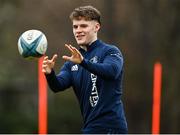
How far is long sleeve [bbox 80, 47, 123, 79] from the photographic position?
6801mm

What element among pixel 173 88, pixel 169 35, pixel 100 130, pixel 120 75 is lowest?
pixel 173 88

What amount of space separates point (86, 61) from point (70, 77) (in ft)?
2.03

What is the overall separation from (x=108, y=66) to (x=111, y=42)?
12978 millimetres

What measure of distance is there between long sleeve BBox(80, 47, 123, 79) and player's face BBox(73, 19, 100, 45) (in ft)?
0.81

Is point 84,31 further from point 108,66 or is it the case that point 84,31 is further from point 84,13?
point 108,66

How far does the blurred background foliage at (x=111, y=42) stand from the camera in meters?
19.6

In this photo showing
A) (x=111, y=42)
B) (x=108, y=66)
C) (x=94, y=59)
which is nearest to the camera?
(x=108, y=66)

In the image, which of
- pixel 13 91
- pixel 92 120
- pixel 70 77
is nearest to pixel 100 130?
pixel 92 120

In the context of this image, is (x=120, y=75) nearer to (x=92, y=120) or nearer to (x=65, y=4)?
(x=92, y=120)

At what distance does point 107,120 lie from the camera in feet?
23.2

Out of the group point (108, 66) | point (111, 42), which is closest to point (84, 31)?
point (108, 66)

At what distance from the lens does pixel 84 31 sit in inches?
283

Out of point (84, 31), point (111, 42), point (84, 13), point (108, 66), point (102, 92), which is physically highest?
point (84, 13)

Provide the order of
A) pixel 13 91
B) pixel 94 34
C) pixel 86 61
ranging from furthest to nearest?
1. pixel 13 91
2. pixel 94 34
3. pixel 86 61
